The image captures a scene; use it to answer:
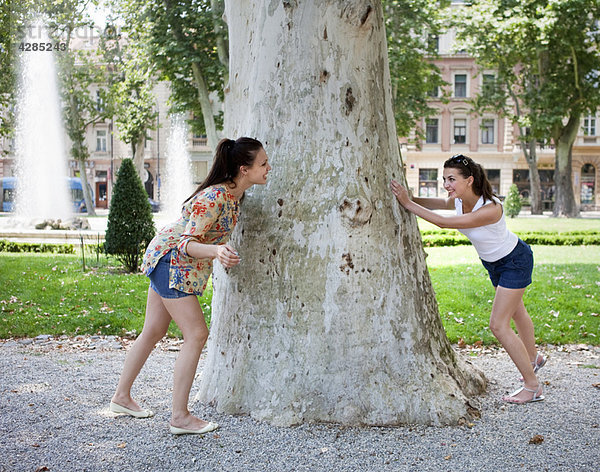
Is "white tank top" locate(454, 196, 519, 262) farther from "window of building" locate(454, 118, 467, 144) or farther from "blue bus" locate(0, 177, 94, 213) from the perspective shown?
"window of building" locate(454, 118, 467, 144)

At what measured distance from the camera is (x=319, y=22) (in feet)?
12.9

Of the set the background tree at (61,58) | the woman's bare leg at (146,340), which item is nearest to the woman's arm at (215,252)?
the woman's bare leg at (146,340)

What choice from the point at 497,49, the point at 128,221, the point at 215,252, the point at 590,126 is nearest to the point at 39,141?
the point at 128,221

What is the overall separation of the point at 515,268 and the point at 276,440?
196 cm

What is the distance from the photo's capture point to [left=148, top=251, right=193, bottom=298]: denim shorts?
347 centimetres

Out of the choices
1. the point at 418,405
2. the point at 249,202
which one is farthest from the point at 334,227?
the point at 418,405

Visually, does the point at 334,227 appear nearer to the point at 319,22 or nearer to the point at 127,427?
the point at 319,22

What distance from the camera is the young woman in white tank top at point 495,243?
13.4ft

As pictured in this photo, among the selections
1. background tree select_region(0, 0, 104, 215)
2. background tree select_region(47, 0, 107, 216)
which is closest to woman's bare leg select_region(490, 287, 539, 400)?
background tree select_region(0, 0, 104, 215)

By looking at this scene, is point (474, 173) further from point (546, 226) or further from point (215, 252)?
point (546, 226)

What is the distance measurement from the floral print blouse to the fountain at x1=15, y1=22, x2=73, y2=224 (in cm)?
2204

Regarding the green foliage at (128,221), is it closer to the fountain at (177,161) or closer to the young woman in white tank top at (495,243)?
the young woman in white tank top at (495,243)

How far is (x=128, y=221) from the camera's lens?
1134 centimetres

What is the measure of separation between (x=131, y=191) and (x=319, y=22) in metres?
8.47
